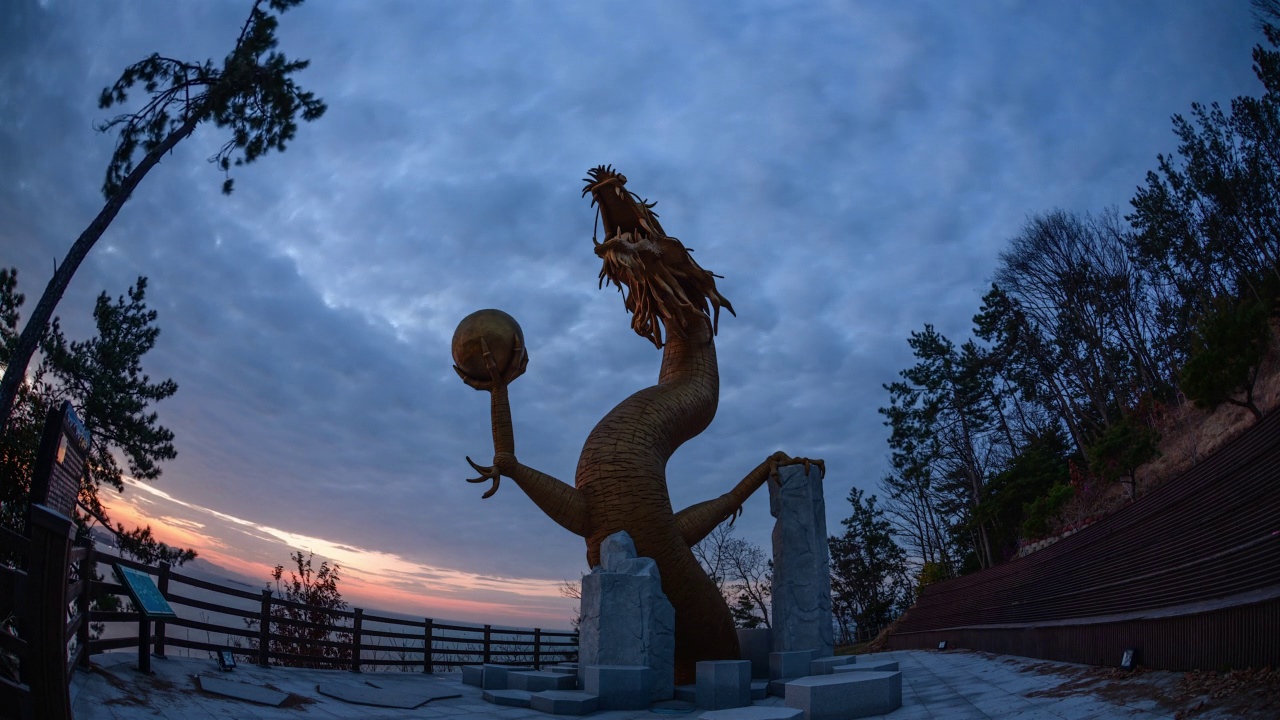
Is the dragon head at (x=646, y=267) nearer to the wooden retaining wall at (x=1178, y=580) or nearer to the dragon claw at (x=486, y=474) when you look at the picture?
the dragon claw at (x=486, y=474)

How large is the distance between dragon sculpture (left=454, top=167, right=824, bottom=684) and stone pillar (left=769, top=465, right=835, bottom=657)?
13.8 inches

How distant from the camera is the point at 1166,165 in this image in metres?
20.2

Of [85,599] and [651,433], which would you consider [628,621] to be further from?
[85,599]

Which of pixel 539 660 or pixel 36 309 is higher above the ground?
pixel 36 309

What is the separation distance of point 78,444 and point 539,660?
11227 millimetres

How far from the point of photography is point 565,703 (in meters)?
6.75

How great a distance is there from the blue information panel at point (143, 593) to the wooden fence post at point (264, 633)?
2.29 meters

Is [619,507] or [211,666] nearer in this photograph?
[211,666]

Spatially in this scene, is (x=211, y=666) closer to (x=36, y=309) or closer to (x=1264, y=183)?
(x=36, y=309)

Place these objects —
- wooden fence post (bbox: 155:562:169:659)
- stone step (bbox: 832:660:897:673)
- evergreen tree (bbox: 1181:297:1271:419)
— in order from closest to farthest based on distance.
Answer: wooden fence post (bbox: 155:562:169:659)
stone step (bbox: 832:660:897:673)
evergreen tree (bbox: 1181:297:1271:419)

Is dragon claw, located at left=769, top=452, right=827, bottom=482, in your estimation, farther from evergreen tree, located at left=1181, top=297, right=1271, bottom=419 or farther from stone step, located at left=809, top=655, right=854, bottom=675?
evergreen tree, located at left=1181, top=297, right=1271, bottom=419

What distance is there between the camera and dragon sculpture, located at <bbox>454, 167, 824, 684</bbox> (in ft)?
27.3

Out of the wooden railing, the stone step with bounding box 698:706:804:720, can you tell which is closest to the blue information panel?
the wooden railing

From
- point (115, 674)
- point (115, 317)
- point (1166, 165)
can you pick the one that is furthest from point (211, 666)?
point (1166, 165)
